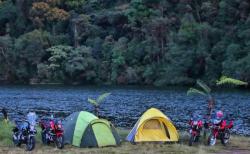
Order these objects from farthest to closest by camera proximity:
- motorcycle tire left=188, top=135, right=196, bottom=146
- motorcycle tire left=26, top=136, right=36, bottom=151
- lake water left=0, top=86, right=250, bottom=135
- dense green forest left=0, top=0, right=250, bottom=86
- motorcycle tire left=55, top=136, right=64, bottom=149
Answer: dense green forest left=0, top=0, right=250, bottom=86, lake water left=0, top=86, right=250, bottom=135, motorcycle tire left=188, top=135, right=196, bottom=146, motorcycle tire left=55, top=136, right=64, bottom=149, motorcycle tire left=26, top=136, right=36, bottom=151

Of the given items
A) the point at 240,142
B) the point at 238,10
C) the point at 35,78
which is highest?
the point at 238,10

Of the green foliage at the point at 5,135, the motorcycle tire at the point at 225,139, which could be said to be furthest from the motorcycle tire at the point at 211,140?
the green foliage at the point at 5,135

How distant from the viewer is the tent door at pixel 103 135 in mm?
20438

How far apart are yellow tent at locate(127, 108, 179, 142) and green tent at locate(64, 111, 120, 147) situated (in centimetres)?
100

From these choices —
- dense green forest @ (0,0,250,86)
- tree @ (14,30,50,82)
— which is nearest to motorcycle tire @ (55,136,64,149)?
dense green forest @ (0,0,250,86)

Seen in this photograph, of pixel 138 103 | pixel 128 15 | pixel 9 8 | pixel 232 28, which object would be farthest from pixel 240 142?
pixel 9 8

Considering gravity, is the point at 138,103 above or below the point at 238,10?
below

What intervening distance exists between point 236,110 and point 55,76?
2334 inches

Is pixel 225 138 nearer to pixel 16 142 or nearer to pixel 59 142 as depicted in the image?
pixel 59 142

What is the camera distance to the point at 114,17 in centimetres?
10225

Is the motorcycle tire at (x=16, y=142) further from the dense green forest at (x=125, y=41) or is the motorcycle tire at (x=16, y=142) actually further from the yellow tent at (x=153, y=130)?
the dense green forest at (x=125, y=41)

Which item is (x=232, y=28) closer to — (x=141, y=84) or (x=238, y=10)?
(x=238, y=10)

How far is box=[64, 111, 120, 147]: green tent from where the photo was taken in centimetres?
2044

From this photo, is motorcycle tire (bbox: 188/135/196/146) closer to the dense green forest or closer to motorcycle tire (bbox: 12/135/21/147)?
motorcycle tire (bbox: 12/135/21/147)
